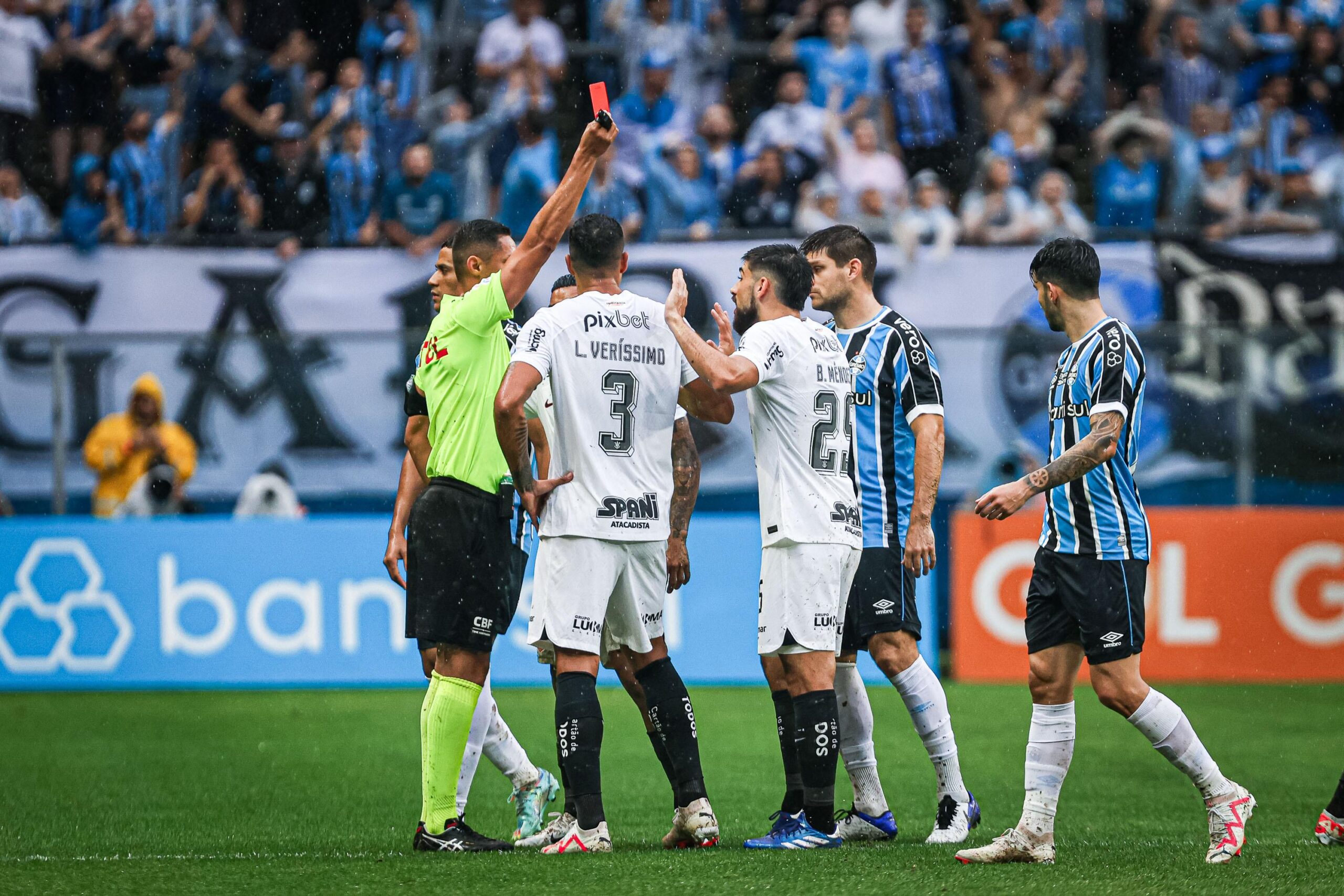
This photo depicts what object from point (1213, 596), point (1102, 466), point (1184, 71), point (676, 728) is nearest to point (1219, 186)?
point (1184, 71)

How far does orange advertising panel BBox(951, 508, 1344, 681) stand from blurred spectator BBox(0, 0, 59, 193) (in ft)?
34.1

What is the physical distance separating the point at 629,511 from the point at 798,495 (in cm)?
64

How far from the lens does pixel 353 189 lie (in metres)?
15.0

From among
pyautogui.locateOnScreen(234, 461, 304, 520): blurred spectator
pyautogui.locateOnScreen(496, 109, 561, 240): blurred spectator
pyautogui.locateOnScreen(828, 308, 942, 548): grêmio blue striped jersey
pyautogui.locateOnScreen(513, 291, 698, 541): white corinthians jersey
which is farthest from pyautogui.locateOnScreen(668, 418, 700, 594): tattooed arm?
pyautogui.locateOnScreen(496, 109, 561, 240): blurred spectator

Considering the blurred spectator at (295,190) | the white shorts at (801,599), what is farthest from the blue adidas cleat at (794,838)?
→ the blurred spectator at (295,190)

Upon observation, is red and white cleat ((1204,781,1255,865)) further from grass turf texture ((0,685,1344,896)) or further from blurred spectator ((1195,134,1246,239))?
blurred spectator ((1195,134,1246,239))

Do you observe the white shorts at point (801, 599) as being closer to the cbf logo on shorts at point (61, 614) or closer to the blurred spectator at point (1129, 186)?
the cbf logo on shorts at point (61, 614)

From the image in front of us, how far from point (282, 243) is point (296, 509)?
2971 mm

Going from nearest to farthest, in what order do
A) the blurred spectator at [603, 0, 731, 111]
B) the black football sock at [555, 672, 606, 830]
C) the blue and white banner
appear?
the black football sock at [555, 672, 606, 830], the blue and white banner, the blurred spectator at [603, 0, 731, 111]

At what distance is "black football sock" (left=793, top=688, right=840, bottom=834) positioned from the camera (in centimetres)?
563

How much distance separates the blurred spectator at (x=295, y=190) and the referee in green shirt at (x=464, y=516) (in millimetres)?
8850

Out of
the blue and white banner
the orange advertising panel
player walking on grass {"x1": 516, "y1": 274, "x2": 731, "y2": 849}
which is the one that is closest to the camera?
player walking on grass {"x1": 516, "y1": 274, "x2": 731, "y2": 849}

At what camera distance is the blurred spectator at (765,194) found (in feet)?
47.7

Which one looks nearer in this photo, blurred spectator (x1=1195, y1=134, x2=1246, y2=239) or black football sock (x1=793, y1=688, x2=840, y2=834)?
black football sock (x1=793, y1=688, x2=840, y2=834)
